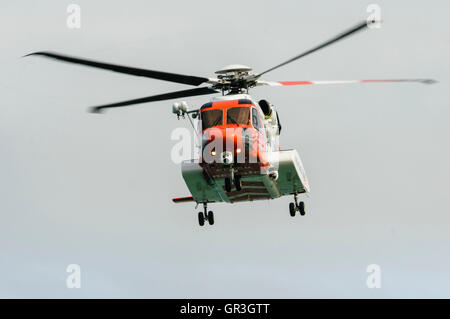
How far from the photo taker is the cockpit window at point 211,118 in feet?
111

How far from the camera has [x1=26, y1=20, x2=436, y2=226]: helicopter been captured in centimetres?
3262

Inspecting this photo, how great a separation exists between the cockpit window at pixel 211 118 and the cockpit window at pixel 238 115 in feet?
1.36

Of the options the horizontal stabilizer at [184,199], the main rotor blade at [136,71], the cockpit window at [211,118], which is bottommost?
the horizontal stabilizer at [184,199]

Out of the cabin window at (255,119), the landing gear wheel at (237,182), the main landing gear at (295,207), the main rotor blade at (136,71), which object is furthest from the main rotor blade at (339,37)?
the main landing gear at (295,207)

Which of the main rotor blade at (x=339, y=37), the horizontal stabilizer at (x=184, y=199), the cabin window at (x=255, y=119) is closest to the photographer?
the main rotor blade at (x=339, y=37)

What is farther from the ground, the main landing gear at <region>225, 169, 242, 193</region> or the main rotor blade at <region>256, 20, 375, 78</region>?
the main rotor blade at <region>256, 20, 375, 78</region>

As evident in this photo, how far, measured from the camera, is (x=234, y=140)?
1283 inches

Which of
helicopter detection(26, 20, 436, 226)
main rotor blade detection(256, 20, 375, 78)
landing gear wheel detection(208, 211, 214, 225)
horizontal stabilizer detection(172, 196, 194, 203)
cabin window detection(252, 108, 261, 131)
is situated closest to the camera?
main rotor blade detection(256, 20, 375, 78)

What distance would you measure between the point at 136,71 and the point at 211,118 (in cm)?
417

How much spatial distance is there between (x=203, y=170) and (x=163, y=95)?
4.28m

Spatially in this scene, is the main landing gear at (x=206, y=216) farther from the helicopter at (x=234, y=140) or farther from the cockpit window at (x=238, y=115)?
the cockpit window at (x=238, y=115)

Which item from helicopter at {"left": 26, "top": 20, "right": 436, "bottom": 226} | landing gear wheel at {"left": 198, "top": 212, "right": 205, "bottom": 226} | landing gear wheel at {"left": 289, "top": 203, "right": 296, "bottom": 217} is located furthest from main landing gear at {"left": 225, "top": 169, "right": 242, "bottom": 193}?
landing gear wheel at {"left": 289, "top": 203, "right": 296, "bottom": 217}

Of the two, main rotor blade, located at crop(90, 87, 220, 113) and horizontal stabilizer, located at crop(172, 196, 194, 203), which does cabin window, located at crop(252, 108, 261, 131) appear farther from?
horizontal stabilizer, located at crop(172, 196, 194, 203)
